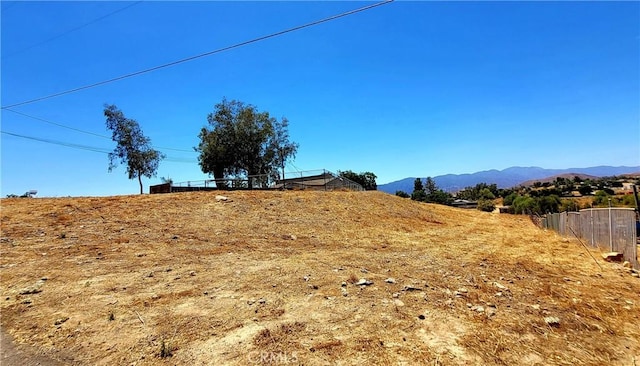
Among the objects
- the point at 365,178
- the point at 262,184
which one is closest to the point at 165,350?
the point at 262,184

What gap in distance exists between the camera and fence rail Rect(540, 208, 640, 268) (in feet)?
26.7

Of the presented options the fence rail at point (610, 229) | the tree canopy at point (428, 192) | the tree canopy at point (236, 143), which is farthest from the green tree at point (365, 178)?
the fence rail at point (610, 229)

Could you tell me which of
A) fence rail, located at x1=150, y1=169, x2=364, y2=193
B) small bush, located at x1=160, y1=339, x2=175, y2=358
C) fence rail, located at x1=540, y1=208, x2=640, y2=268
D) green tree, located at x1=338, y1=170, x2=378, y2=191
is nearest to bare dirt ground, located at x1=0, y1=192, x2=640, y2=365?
small bush, located at x1=160, y1=339, x2=175, y2=358

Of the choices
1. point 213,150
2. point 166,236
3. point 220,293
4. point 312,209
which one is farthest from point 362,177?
point 220,293

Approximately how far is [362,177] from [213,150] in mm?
45082

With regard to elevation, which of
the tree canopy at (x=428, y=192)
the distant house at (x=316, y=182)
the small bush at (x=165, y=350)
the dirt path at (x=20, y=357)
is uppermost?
the distant house at (x=316, y=182)

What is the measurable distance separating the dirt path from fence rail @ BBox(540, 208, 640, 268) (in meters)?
11.6

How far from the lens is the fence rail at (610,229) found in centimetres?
813

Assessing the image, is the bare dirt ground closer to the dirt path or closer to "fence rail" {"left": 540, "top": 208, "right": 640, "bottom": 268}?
the dirt path

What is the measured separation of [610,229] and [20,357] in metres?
12.8

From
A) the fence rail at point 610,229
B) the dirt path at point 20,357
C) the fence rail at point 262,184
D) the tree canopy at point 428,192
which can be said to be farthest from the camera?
the tree canopy at point 428,192

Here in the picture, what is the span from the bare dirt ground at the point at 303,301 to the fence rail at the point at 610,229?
0.80 meters

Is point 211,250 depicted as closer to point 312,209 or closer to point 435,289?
point 435,289

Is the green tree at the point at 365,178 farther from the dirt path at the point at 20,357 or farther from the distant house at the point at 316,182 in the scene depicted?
the dirt path at the point at 20,357
